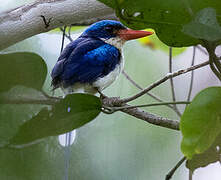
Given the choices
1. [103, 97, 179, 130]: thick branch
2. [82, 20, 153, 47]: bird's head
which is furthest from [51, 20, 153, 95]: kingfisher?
[103, 97, 179, 130]: thick branch

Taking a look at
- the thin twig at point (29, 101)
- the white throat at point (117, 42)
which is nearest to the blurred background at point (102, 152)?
the thin twig at point (29, 101)

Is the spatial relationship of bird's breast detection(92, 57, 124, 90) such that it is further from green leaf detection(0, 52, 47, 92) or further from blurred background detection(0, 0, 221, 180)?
green leaf detection(0, 52, 47, 92)

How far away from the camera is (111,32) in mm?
1656

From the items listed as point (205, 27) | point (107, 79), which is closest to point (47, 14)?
point (107, 79)

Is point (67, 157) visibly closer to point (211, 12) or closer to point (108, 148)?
point (108, 148)

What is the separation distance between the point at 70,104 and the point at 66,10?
47 cm

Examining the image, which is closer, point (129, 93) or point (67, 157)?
point (67, 157)

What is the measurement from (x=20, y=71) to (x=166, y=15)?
0.26 meters

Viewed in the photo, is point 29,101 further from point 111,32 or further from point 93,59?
point 111,32

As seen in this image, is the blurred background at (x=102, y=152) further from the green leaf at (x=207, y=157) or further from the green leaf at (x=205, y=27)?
the green leaf at (x=205, y=27)

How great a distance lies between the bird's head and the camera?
155 cm

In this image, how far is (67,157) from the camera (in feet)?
2.27

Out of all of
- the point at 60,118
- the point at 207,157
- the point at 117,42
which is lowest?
the point at 117,42

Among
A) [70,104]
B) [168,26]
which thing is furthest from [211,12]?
[70,104]
